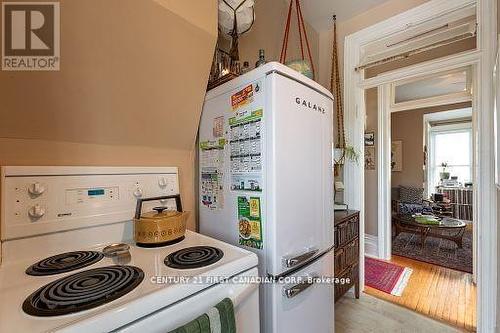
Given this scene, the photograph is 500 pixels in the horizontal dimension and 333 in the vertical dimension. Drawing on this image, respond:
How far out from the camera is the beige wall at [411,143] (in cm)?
573

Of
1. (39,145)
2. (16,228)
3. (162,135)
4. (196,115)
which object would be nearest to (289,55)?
(196,115)

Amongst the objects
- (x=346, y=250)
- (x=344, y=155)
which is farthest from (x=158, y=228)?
(x=344, y=155)

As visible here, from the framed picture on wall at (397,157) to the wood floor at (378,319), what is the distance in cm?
476

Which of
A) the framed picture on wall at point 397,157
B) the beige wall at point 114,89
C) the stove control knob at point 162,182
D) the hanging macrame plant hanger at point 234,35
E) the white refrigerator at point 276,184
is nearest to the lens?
the beige wall at point 114,89

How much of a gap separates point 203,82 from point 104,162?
60 cm

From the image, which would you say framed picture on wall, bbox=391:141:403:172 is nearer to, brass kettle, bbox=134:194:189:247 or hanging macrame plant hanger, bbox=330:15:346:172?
hanging macrame plant hanger, bbox=330:15:346:172

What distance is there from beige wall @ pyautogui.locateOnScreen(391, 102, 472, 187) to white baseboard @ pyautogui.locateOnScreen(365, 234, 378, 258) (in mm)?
3485

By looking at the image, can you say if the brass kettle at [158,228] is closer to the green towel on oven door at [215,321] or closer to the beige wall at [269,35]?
the green towel on oven door at [215,321]

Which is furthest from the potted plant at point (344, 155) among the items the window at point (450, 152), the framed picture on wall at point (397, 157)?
the window at point (450, 152)

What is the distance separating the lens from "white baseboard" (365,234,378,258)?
3.12m

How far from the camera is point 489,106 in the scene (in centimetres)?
150

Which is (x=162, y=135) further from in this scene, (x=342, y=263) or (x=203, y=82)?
(x=342, y=263)

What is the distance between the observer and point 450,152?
237 inches

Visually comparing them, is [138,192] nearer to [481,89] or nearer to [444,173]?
[481,89]
